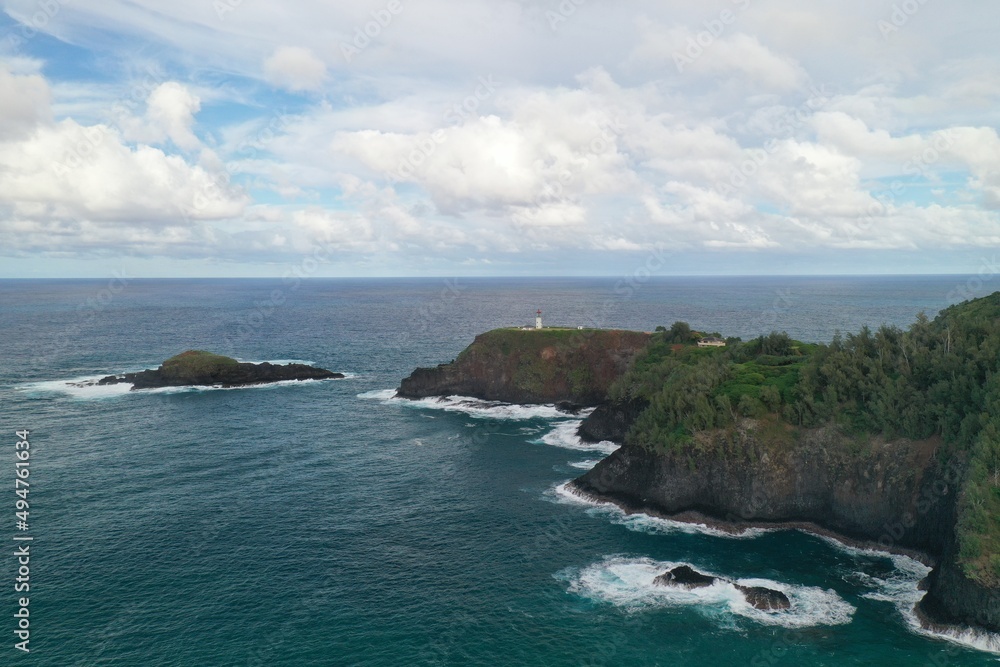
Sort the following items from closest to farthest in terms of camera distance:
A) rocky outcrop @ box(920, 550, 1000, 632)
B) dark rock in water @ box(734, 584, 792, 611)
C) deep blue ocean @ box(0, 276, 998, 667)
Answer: deep blue ocean @ box(0, 276, 998, 667) < rocky outcrop @ box(920, 550, 1000, 632) < dark rock in water @ box(734, 584, 792, 611)

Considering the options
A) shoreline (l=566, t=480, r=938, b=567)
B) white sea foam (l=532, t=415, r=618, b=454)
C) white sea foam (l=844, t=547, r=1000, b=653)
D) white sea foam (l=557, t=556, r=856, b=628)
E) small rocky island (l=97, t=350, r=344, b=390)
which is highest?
Answer: small rocky island (l=97, t=350, r=344, b=390)

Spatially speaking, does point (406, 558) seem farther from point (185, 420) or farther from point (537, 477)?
point (185, 420)

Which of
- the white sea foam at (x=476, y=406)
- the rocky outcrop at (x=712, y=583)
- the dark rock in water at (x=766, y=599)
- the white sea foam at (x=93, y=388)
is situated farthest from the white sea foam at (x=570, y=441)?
the white sea foam at (x=93, y=388)

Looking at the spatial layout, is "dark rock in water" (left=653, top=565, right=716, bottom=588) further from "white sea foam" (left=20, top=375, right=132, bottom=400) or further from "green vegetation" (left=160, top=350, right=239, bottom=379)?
"green vegetation" (left=160, top=350, right=239, bottom=379)

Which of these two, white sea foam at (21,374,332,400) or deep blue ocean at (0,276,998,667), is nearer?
deep blue ocean at (0,276,998,667)

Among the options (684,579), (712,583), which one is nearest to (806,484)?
(712,583)

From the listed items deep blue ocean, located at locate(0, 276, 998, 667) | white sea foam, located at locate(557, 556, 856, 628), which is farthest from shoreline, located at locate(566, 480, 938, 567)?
white sea foam, located at locate(557, 556, 856, 628)

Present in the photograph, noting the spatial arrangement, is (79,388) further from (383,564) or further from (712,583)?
(712,583)

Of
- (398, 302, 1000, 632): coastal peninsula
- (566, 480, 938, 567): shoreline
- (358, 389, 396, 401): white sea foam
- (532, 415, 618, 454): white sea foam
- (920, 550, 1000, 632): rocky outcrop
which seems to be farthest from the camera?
(358, 389, 396, 401): white sea foam
